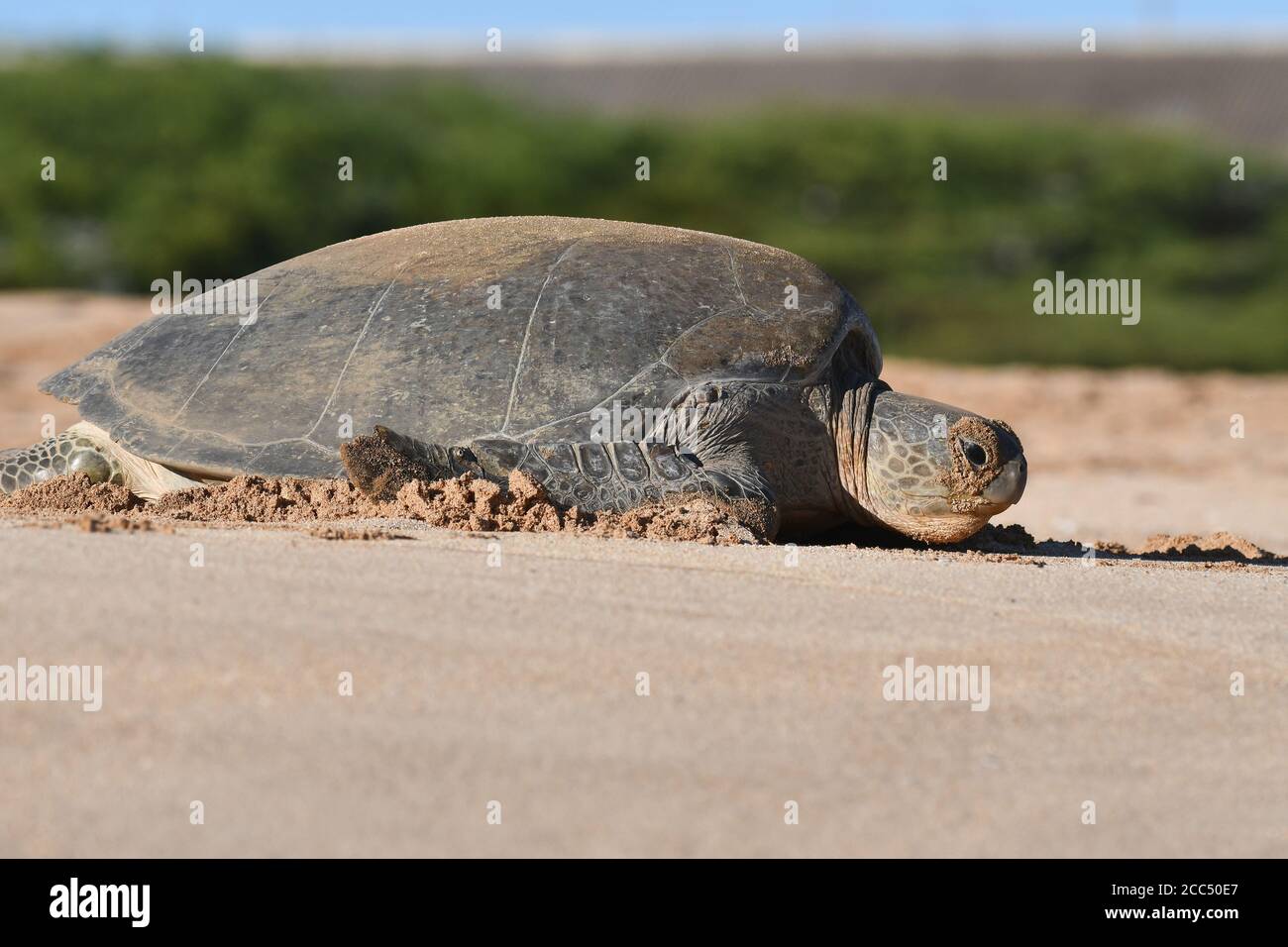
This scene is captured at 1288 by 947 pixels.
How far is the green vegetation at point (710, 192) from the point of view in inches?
589

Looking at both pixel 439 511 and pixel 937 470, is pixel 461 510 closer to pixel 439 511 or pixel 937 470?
pixel 439 511

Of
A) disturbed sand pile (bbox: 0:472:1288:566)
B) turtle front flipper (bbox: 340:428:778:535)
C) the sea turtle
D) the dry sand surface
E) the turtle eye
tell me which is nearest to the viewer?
the dry sand surface

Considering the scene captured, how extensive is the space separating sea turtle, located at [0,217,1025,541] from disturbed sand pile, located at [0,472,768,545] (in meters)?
0.07

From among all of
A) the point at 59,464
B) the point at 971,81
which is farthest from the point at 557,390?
the point at 971,81

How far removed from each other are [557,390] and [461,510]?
0.55m

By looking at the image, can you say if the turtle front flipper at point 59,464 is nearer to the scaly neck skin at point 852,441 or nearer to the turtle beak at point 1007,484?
the scaly neck skin at point 852,441

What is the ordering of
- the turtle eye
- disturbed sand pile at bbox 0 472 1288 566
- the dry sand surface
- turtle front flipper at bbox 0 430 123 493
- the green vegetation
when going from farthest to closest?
1. the green vegetation
2. turtle front flipper at bbox 0 430 123 493
3. the turtle eye
4. disturbed sand pile at bbox 0 472 1288 566
5. the dry sand surface

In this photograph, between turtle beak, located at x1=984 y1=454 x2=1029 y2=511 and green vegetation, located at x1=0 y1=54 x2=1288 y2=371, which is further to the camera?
green vegetation, located at x1=0 y1=54 x2=1288 y2=371

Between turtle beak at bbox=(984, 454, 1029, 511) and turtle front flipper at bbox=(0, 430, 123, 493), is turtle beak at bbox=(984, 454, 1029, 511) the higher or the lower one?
the lower one

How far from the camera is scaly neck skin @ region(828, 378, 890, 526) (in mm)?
4719

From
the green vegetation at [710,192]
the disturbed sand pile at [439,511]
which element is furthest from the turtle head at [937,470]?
the green vegetation at [710,192]

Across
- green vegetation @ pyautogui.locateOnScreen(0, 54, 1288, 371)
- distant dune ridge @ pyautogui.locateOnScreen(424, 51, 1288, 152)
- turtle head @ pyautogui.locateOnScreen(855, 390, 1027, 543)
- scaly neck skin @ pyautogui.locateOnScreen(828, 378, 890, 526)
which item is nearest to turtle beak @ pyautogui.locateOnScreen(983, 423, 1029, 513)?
turtle head @ pyautogui.locateOnScreen(855, 390, 1027, 543)

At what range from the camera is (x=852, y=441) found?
471cm

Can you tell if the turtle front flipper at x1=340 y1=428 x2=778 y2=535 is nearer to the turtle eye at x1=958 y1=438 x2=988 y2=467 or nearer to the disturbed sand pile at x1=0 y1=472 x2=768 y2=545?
the disturbed sand pile at x1=0 y1=472 x2=768 y2=545
